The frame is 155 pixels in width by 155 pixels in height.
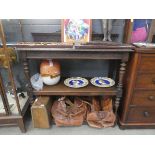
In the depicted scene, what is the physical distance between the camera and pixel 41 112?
1.12 meters

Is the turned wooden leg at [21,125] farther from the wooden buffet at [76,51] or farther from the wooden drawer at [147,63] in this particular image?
the wooden drawer at [147,63]

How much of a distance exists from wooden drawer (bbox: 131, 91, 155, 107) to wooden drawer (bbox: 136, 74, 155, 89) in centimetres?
5

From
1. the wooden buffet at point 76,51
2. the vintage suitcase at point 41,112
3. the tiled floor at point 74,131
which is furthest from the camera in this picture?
the tiled floor at point 74,131

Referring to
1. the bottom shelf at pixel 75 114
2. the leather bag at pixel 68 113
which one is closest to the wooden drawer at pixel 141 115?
the bottom shelf at pixel 75 114

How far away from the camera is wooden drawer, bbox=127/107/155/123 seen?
118cm

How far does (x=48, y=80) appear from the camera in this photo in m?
1.17

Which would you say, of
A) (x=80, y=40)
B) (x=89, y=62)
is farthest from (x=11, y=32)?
(x=89, y=62)

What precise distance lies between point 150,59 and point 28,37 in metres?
0.99

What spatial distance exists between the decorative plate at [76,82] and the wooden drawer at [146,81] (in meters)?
0.42

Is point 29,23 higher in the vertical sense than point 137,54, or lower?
higher

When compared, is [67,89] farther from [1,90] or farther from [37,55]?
[1,90]

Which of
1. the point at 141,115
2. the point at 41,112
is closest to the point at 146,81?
the point at 141,115

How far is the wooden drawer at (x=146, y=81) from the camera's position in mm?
1042

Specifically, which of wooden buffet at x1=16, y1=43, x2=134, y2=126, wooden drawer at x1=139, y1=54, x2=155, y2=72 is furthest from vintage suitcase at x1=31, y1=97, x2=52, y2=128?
wooden drawer at x1=139, y1=54, x2=155, y2=72
